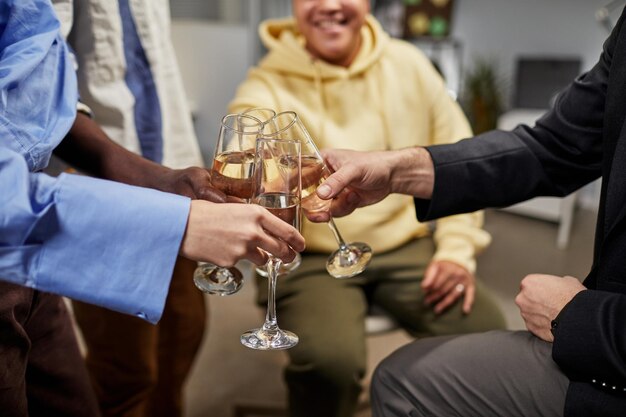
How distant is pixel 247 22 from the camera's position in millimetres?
3146

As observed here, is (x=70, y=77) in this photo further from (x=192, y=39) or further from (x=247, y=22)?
(x=247, y=22)

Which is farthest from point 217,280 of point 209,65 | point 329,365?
point 209,65

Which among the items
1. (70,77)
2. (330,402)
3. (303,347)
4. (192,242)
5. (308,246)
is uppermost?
(70,77)

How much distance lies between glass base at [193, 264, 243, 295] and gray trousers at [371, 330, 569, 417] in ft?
1.16

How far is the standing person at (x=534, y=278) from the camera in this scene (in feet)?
3.13

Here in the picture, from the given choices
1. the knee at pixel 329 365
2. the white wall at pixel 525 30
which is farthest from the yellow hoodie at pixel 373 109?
the white wall at pixel 525 30

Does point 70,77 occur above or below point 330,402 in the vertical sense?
above

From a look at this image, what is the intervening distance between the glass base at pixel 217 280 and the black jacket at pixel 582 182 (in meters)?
0.44

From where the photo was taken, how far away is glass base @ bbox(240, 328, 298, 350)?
978 millimetres

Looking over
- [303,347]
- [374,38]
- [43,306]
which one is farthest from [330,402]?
[374,38]

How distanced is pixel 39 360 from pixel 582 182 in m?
1.16

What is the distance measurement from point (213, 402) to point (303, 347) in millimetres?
805

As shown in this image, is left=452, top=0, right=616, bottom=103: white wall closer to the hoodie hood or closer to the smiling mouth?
the hoodie hood

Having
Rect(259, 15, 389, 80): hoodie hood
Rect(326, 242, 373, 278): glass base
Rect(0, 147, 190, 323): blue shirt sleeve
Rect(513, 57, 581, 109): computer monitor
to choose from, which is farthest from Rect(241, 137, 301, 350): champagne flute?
Rect(513, 57, 581, 109): computer monitor
